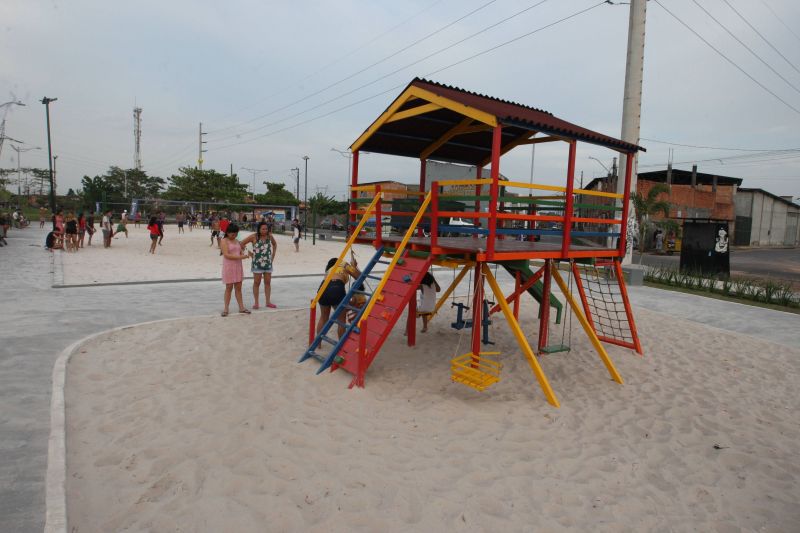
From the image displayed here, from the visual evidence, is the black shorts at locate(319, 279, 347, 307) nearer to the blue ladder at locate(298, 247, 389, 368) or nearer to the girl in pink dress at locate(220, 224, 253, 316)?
the blue ladder at locate(298, 247, 389, 368)

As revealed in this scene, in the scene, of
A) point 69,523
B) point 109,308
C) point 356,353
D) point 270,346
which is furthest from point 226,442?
point 109,308

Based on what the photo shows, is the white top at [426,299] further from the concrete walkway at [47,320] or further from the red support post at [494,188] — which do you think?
the concrete walkway at [47,320]

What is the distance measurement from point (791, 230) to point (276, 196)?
71.9 meters

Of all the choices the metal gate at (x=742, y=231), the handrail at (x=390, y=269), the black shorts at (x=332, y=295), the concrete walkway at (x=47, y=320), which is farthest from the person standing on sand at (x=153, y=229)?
the metal gate at (x=742, y=231)

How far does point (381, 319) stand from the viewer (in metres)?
5.99

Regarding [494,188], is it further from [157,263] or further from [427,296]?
[157,263]

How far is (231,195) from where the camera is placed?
219 feet

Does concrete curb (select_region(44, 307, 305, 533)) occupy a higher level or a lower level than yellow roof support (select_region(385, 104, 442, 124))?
lower

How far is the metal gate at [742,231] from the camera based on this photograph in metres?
44.8

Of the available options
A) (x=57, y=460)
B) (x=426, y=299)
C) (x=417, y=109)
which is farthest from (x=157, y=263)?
(x=57, y=460)

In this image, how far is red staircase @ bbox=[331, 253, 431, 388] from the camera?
5629 millimetres

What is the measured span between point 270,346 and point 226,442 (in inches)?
114

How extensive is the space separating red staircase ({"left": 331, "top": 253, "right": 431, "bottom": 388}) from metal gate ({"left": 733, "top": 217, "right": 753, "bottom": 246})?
49864 millimetres

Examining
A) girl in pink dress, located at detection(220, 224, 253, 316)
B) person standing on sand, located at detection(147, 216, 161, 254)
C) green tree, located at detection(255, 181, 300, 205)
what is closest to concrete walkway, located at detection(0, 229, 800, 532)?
girl in pink dress, located at detection(220, 224, 253, 316)
